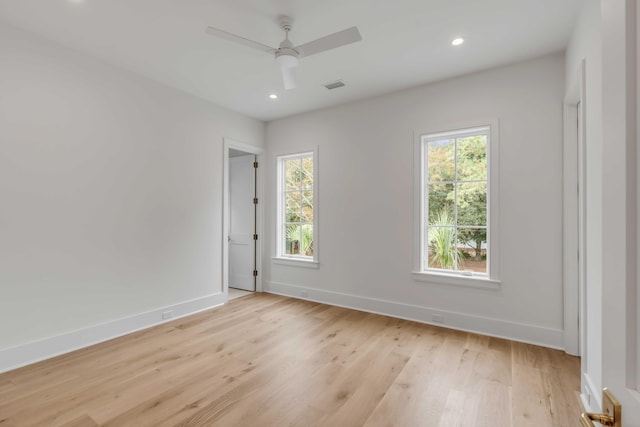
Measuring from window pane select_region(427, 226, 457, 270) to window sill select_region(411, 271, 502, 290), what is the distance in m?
0.18

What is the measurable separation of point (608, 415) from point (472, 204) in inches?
125

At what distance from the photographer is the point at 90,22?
2545mm

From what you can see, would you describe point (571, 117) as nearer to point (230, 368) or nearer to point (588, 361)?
point (588, 361)

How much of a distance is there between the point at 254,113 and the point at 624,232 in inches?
187

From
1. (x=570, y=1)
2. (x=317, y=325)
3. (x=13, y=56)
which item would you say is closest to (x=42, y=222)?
(x=13, y=56)

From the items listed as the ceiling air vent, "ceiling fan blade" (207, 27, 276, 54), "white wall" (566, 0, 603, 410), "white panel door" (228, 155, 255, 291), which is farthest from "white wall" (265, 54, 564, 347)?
"ceiling fan blade" (207, 27, 276, 54)

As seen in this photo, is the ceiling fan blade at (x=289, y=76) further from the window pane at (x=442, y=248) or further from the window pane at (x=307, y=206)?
the window pane at (x=442, y=248)

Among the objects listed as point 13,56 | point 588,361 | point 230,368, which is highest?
point 13,56

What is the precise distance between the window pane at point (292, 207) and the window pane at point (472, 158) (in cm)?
245

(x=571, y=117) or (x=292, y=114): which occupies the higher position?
(x=292, y=114)

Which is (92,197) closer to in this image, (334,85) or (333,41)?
(333,41)

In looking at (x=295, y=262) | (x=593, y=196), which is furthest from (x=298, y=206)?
(x=593, y=196)

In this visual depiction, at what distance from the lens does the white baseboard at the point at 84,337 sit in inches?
102

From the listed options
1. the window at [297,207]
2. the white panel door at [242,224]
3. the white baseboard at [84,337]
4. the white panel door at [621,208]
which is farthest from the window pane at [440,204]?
the white baseboard at [84,337]
